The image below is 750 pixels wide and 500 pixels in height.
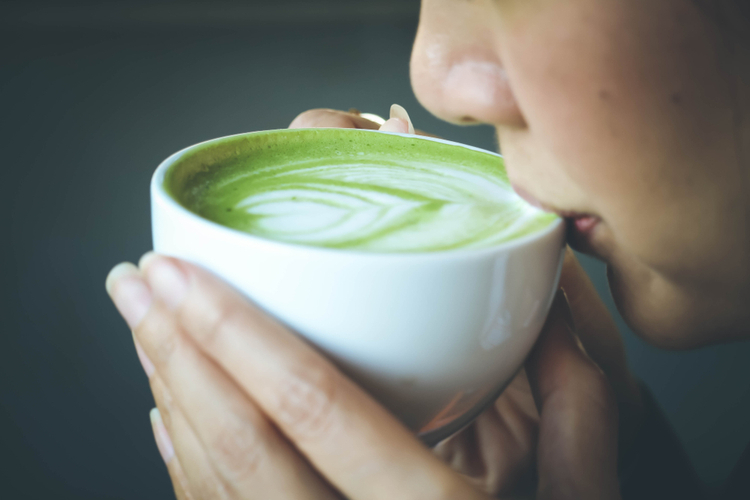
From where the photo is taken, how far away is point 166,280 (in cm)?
31

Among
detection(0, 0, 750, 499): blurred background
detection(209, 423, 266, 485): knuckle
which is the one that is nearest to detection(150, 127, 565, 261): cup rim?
detection(209, 423, 266, 485): knuckle

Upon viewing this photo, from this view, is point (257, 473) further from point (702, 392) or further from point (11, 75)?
point (702, 392)

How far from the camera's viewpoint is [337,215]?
1.36 feet

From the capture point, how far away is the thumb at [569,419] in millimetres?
459

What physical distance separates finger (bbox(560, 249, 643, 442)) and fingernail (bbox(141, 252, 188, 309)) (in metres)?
0.55

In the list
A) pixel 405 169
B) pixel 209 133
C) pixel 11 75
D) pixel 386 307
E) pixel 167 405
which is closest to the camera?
pixel 386 307

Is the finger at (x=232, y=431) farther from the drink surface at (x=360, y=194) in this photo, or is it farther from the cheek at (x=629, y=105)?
the cheek at (x=629, y=105)

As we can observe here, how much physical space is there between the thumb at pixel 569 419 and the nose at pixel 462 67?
271mm

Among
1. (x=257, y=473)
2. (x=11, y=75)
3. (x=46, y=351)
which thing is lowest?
(x=46, y=351)

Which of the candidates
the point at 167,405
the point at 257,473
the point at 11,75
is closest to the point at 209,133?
the point at 11,75

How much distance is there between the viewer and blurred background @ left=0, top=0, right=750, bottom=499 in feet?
2.86

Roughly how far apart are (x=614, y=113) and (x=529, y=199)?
0.12m

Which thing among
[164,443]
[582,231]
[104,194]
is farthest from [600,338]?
[104,194]

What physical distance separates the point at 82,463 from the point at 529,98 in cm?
Answer: 99
